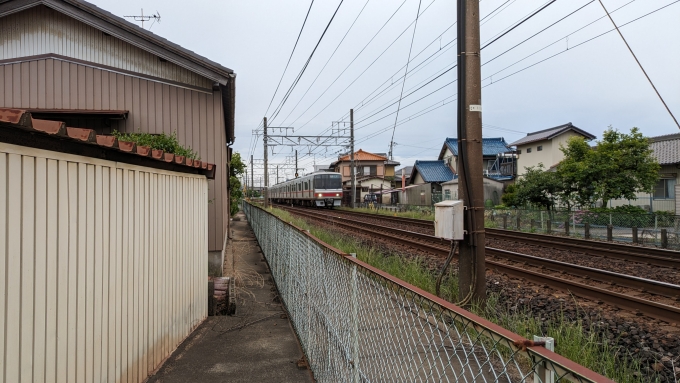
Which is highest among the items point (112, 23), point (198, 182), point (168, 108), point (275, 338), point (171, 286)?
point (112, 23)

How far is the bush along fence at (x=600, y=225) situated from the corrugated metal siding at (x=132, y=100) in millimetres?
11160

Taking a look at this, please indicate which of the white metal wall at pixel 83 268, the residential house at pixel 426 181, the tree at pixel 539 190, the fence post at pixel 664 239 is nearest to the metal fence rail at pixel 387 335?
the white metal wall at pixel 83 268

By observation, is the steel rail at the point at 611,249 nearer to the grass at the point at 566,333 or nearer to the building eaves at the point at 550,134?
the grass at the point at 566,333

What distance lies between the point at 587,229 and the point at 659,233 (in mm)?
1836

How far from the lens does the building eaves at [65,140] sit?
2.28m

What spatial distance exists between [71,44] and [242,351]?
7388mm

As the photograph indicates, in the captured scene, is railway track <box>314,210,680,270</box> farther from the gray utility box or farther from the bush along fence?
the gray utility box

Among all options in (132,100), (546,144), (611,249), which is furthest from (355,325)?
(546,144)

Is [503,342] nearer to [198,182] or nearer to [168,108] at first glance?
[198,182]

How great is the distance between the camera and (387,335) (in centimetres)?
267

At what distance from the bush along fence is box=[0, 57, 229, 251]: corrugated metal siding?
439 inches

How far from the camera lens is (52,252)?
274 cm

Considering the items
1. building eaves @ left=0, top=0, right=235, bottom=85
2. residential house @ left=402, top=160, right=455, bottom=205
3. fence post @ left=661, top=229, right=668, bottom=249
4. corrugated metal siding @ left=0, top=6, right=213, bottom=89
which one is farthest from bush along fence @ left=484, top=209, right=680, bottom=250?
residential house @ left=402, top=160, right=455, bottom=205

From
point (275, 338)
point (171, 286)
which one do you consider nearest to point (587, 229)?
point (275, 338)
